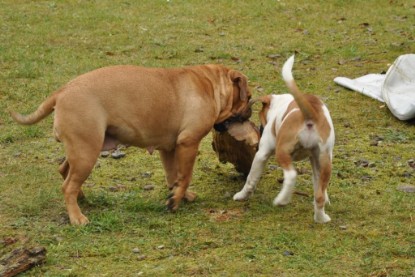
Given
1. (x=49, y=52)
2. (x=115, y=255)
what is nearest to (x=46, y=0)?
(x=49, y=52)

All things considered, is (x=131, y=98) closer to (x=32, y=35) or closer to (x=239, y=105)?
(x=239, y=105)

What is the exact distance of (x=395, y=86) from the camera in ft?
33.7

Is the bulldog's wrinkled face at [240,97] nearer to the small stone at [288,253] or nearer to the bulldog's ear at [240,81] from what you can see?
the bulldog's ear at [240,81]

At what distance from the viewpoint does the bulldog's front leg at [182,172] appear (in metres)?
6.87

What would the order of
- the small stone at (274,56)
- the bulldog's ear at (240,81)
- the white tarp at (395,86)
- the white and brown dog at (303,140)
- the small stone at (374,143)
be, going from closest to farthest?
1. the white and brown dog at (303,140)
2. the bulldog's ear at (240,81)
3. the small stone at (374,143)
4. the white tarp at (395,86)
5. the small stone at (274,56)

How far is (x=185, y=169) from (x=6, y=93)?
173 inches

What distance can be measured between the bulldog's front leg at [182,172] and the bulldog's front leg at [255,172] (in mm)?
513

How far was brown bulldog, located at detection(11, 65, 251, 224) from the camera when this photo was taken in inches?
252

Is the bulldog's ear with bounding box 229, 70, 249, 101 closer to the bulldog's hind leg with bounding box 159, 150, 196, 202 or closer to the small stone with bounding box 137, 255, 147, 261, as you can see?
the bulldog's hind leg with bounding box 159, 150, 196, 202

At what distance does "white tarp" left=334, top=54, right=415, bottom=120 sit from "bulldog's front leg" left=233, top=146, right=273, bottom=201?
308cm

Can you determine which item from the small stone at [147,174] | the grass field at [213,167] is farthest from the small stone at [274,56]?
the small stone at [147,174]

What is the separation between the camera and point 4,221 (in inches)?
259

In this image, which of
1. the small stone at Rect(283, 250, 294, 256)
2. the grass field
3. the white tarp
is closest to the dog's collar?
the grass field

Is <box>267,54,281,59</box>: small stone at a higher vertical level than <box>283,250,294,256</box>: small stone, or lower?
lower
